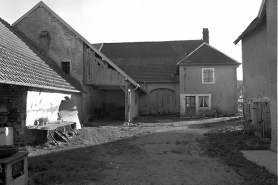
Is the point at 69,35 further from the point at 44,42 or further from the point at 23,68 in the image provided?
the point at 23,68

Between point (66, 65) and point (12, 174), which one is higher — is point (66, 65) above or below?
above

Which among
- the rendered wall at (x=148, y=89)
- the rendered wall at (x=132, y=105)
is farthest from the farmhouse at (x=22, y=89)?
the rendered wall at (x=148, y=89)

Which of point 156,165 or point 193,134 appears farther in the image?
point 193,134

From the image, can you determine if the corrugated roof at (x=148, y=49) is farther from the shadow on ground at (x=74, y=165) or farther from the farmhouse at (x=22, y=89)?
the shadow on ground at (x=74, y=165)

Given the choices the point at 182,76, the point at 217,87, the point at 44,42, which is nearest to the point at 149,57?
the point at 182,76

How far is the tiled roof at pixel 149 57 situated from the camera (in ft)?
78.8

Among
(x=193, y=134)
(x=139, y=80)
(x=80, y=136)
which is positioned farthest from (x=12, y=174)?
(x=139, y=80)

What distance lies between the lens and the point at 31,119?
32.2 feet

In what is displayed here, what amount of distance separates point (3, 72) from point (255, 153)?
357 inches

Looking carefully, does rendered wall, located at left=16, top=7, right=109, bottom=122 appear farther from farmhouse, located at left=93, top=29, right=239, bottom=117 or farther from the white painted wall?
farmhouse, located at left=93, top=29, right=239, bottom=117

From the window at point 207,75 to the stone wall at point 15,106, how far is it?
16384 mm

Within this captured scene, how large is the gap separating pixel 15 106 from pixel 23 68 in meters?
1.83

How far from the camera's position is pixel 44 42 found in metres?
15.1

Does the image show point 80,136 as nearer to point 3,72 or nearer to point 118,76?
point 3,72
